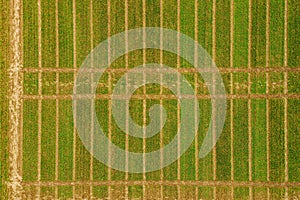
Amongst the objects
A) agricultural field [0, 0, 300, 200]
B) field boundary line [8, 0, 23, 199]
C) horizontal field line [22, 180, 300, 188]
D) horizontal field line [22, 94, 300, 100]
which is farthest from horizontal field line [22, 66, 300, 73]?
horizontal field line [22, 180, 300, 188]

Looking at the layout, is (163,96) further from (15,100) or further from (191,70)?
(15,100)

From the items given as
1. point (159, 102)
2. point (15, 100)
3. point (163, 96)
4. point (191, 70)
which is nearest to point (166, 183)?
point (159, 102)

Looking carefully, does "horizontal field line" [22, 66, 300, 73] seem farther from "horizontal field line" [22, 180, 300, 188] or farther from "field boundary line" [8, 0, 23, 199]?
"horizontal field line" [22, 180, 300, 188]

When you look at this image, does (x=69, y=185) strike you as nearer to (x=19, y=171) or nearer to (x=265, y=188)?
(x=19, y=171)

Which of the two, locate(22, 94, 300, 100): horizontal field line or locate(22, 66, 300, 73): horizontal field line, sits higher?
locate(22, 66, 300, 73): horizontal field line

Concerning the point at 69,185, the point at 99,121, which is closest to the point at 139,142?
the point at 99,121

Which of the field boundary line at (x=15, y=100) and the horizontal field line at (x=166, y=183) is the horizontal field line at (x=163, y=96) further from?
the horizontal field line at (x=166, y=183)
